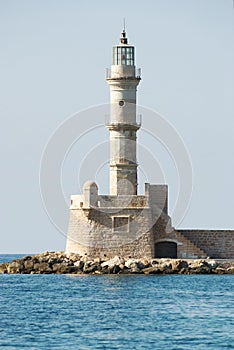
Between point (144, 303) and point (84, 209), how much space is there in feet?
43.6

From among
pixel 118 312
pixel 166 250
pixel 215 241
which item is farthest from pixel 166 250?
pixel 118 312

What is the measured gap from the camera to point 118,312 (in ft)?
123

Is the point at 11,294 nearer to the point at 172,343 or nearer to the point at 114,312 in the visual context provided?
the point at 114,312

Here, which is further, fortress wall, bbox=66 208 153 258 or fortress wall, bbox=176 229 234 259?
fortress wall, bbox=176 229 234 259

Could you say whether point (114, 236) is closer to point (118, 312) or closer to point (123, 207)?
point (123, 207)

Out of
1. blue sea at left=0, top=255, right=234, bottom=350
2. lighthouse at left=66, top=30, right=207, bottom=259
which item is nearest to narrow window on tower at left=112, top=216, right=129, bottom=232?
lighthouse at left=66, top=30, right=207, bottom=259

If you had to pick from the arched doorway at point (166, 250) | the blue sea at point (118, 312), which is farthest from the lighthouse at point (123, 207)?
the blue sea at point (118, 312)

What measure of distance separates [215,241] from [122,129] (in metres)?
6.94

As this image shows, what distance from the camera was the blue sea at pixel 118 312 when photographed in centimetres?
3105

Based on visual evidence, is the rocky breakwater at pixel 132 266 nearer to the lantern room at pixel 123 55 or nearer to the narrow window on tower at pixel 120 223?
the narrow window on tower at pixel 120 223

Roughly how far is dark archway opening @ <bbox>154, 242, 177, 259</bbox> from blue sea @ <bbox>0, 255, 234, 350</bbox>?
415cm

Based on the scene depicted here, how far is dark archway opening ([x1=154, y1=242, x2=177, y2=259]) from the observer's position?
56397 millimetres

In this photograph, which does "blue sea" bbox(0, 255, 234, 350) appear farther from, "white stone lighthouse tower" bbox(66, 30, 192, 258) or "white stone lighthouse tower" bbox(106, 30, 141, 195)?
"white stone lighthouse tower" bbox(106, 30, 141, 195)

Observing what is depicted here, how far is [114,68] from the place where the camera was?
5531 centimetres
